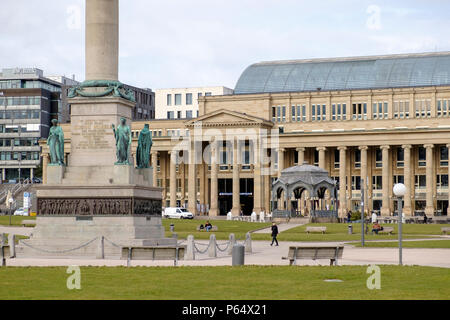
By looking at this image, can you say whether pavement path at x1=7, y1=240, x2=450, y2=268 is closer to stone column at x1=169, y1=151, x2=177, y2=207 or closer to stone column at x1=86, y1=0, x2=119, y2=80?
stone column at x1=86, y1=0, x2=119, y2=80

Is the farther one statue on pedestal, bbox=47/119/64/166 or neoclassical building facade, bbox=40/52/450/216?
neoclassical building facade, bbox=40/52/450/216

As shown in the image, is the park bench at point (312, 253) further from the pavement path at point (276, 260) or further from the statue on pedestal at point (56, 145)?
the statue on pedestal at point (56, 145)

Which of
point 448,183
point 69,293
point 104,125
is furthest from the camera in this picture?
point 448,183

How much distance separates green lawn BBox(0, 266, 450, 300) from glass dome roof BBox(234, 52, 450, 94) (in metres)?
125

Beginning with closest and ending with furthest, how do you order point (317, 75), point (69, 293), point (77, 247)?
point (69, 293)
point (77, 247)
point (317, 75)

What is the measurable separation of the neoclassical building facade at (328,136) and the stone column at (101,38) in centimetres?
10110

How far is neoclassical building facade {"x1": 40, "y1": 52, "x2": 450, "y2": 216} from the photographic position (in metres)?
152

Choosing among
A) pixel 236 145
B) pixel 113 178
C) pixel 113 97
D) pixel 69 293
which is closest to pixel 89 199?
pixel 113 178

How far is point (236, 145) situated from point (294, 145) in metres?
10.0

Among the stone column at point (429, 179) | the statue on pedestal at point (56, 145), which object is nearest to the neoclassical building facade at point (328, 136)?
the stone column at point (429, 179)

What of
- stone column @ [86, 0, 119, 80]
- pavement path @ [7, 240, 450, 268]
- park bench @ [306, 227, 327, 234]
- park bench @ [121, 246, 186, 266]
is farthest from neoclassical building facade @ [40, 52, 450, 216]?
park bench @ [121, 246, 186, 266]
